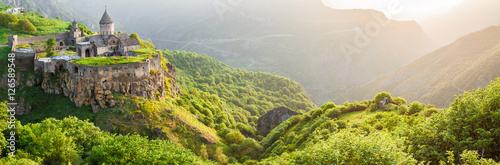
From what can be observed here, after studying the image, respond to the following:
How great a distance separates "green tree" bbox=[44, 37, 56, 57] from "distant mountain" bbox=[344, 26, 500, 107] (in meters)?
102

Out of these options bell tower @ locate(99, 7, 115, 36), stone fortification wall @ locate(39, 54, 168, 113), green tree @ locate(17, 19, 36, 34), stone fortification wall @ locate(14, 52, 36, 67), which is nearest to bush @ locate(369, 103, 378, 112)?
stone fortification wall @ locate(39, 54, 168, 113)

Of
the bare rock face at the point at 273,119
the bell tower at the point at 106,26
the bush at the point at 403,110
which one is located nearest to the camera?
the bush at the point at 403,110

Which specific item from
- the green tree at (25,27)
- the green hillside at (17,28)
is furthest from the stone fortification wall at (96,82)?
the green tree at (25,27)

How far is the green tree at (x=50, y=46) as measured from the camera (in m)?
65.3

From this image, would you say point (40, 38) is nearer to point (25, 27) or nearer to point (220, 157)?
point (25, 27)

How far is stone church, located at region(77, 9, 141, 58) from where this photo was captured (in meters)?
70.4

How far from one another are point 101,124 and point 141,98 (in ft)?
28.8

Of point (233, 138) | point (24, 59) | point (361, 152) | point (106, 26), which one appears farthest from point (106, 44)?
point (361, 152)

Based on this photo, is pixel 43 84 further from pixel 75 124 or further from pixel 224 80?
pixel 224 80

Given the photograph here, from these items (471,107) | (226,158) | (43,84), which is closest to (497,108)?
(471,107)

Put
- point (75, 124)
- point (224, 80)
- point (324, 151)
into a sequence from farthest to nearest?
1. point (224, 80)
2. point (75, 124)
3. point (324, 151)

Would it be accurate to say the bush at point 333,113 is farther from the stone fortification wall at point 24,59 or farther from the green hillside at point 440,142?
the stone fortification wall at point 24,59

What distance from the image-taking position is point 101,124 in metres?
56.4

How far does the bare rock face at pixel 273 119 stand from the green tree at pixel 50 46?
180ft
